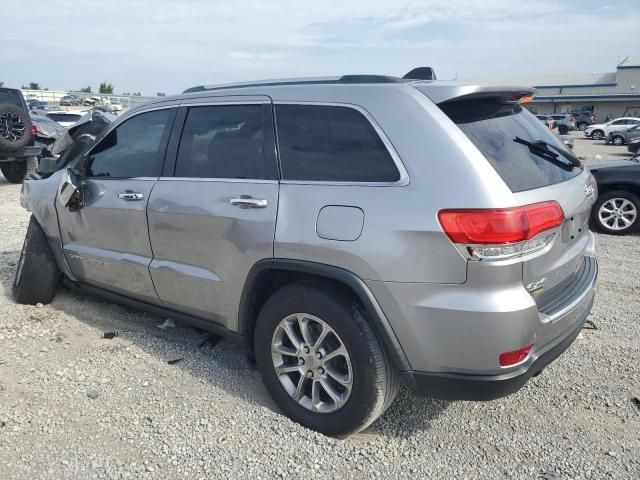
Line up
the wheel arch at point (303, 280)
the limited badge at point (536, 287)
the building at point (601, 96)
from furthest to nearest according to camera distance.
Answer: the building at point (601, 96), the wheel arch at point (303, 280), the limited badge at point (536, 287)

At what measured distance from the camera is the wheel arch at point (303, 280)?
2.44 m

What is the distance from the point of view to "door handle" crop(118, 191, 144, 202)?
11.4 feet

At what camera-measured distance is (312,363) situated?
278 centimetres

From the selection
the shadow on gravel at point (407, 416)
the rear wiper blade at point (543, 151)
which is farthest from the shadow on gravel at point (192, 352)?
the rear wiper blade at point (543, 151)

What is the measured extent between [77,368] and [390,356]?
2.21 m

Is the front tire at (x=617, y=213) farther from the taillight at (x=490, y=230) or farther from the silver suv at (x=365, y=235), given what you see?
the taillight at (x=490, y=230)

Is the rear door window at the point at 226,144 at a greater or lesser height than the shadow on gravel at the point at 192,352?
greater

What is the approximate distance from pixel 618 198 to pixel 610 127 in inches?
1130

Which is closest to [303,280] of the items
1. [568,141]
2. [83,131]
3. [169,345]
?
[169,345]

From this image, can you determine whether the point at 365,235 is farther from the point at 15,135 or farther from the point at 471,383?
the point at 15,135

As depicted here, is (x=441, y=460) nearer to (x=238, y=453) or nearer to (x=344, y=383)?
(x=344, y=383)

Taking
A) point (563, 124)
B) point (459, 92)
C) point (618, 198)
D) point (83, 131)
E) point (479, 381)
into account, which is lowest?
point (563, 124)

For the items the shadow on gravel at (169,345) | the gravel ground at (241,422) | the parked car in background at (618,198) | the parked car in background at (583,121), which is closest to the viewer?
the gravel ground at (241,422)

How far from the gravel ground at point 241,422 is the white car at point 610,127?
3214 cm
